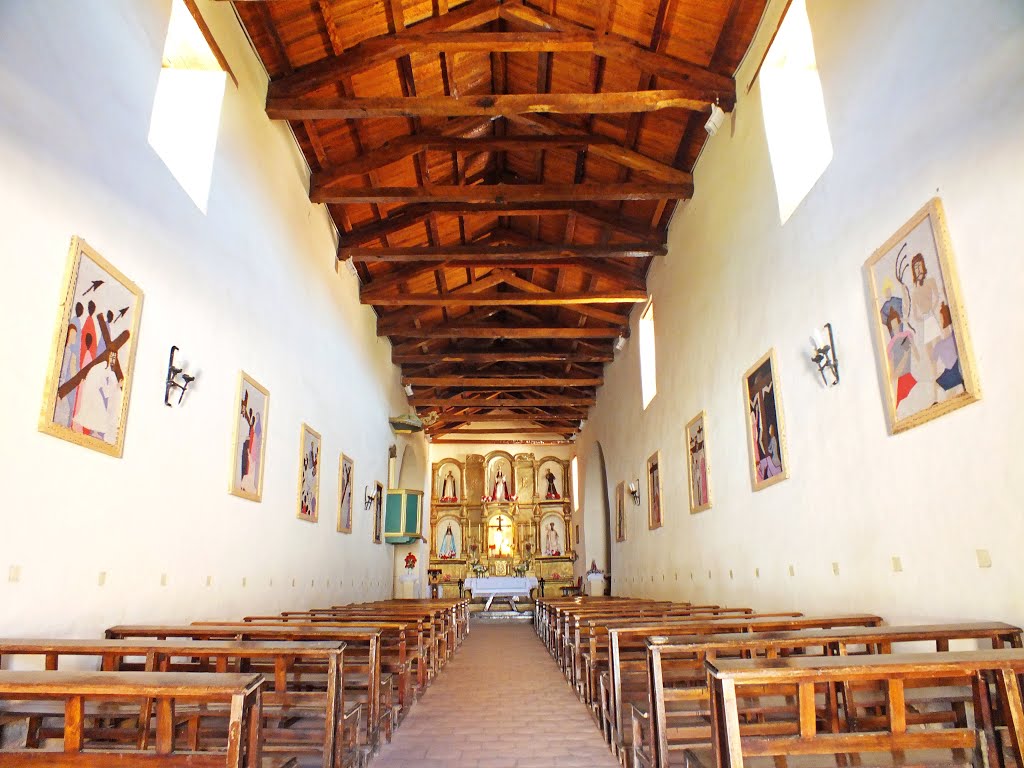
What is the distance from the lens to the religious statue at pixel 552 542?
74.0 ft

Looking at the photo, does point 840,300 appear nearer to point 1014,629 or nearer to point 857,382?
point 857,382

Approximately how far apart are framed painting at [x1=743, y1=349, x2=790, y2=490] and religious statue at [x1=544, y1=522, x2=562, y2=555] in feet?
53.9

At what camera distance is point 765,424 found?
636 centimetres

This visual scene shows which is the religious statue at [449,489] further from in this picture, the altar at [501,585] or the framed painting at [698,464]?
the framed painting at [698,464]

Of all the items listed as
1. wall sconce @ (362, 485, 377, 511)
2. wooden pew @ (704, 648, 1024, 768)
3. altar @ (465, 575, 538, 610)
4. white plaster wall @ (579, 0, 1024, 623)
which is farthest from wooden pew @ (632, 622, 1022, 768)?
altar @ (465, 575, 538, 610)

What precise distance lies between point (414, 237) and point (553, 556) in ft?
44.7

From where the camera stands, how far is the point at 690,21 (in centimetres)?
681

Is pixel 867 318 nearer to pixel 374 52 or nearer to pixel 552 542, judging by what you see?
pixel 374 52

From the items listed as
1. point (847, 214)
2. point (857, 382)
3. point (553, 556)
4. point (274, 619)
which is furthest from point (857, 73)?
point (553, 556)

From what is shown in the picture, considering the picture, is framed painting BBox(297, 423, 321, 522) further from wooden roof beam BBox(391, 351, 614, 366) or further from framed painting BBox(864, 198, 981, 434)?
framed painting BBox(864, 198, 981, 434)

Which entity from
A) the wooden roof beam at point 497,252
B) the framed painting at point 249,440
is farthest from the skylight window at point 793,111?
the framed painting at point 249,440

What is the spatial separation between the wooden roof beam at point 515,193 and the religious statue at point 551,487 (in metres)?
15.4

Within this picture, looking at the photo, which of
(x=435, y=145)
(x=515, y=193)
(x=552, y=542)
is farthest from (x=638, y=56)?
(x=552, y=542)

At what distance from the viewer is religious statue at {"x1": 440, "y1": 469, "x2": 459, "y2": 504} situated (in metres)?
23.1
